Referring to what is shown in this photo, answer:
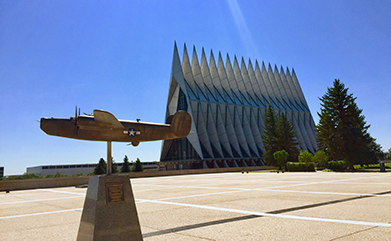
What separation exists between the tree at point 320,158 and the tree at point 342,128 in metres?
5.27

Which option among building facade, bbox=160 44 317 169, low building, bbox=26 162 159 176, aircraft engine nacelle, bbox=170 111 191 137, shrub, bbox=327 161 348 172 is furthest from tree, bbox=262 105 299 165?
aircraft engine nacelle, bbox=170 111 191 137

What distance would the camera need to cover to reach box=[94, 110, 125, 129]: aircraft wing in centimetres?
470

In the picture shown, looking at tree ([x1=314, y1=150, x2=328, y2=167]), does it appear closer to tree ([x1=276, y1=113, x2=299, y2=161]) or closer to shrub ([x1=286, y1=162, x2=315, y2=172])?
tree ([x1=276, y1=113, x2=299, y2=161])

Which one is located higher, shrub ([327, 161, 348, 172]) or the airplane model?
the airplane model

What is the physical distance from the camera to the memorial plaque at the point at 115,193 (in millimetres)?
4188

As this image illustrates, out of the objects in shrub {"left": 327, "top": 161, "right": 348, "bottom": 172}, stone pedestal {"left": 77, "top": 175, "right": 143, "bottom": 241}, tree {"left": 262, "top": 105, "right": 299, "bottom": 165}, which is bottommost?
shrub {"left": 327, "top": 161, "right": 348, "bottom": 172}

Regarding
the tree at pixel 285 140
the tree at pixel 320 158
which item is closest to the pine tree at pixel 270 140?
the tree at pixel 285 140

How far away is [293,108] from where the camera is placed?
7019 cm

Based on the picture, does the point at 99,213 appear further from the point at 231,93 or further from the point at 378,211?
the point at 231,93

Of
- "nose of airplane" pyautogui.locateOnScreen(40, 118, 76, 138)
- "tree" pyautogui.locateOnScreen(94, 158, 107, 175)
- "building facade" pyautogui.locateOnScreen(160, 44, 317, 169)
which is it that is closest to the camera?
"nose of airplane" pyautogui.locateOnScreen(40, 118, 76, 138)

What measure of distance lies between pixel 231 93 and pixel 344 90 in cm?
2832

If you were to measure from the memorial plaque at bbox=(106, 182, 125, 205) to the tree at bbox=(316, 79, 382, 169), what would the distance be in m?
31.9

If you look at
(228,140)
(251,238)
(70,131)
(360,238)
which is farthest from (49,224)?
(228,140)

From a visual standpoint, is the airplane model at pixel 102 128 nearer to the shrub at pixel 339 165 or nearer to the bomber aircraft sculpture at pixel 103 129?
the bomber aircraft sculpture at pixel 103 129
